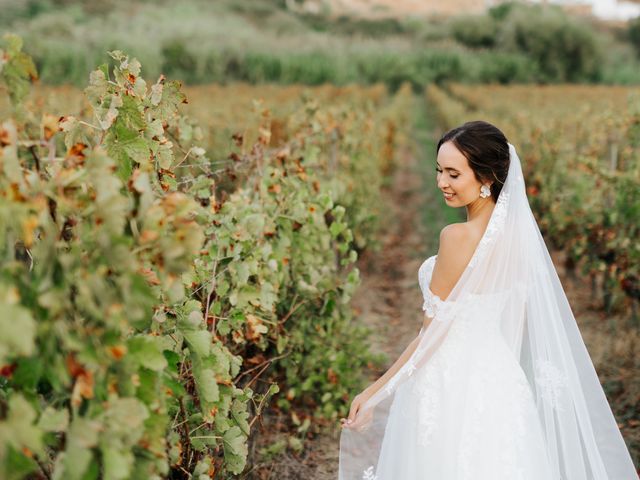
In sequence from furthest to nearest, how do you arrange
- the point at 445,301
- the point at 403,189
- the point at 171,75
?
the point at 171,75 < the point at 403,189 < the point at 445,301

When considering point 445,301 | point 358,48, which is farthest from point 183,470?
point 358,48

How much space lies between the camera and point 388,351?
5.45 meters

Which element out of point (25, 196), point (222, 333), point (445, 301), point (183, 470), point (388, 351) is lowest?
point (388, 351)

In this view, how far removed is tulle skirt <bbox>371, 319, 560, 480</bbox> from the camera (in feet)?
7.63

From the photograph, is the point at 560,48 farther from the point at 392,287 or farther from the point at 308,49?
the point at 392,287

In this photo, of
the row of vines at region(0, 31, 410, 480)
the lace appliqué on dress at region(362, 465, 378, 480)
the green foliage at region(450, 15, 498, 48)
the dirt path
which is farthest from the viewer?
the green foliage at region(450, 15, 498, 48)

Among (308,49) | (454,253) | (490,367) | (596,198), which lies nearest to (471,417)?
(490,367)

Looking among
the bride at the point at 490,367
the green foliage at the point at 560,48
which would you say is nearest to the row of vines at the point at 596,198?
the bride at the point at 490,367

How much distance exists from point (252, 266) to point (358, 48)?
45720 millimetres

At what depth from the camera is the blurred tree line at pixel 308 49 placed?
36.8m

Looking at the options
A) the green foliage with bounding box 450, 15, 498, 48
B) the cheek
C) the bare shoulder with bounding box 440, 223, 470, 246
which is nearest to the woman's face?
the cheek

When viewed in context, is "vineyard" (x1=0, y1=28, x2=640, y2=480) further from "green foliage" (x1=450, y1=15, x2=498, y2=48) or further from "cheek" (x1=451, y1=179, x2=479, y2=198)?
"green foliage" (x1=450, y1=15, x2=498, y2=48)

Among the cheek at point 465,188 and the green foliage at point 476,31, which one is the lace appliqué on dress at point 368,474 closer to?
A: the cheek at point 465,188

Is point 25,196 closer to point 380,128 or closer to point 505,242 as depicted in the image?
point 505,242
